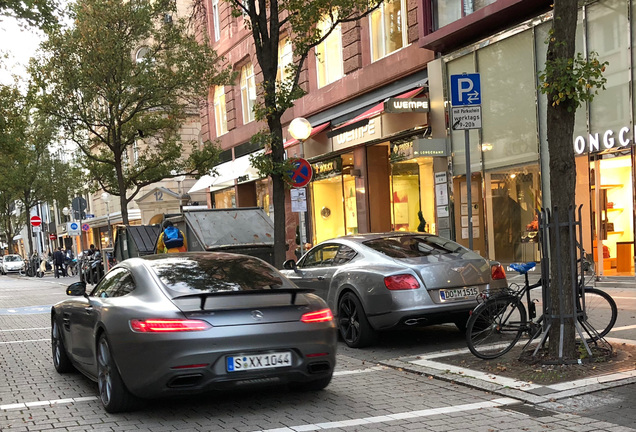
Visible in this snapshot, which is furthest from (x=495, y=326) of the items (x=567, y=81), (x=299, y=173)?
(x=299, y=173)

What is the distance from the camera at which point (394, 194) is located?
20.5 meters

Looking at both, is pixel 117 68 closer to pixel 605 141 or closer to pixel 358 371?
pixel 605 141

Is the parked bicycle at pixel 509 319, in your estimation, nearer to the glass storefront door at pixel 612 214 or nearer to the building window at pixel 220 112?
the glass storefront door at pixel 612 214

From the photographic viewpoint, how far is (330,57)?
75.1 feet

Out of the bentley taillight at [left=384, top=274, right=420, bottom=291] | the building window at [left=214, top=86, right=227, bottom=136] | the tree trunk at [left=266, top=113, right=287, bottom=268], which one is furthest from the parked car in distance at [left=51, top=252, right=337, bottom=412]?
the building window at [left=214, top=86, right=227, bottom=136]

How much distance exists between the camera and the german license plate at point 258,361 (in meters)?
5.19

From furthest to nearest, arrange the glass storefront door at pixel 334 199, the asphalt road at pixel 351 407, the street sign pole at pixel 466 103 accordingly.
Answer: the glass storefront door at pixel 334 199
the street sign pole at pixel 466 103
the asphalt road at pixel 351 407

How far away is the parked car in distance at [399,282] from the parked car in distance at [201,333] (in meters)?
2.00

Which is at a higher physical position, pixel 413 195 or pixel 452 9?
pixel 452 9

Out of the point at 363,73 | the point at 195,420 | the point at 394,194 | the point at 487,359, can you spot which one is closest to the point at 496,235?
the point at 394,194

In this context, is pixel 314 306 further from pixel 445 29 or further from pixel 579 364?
pixel 445 29

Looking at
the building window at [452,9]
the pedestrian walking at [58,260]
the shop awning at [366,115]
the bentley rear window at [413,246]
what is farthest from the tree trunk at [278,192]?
the pedestrian walking at [58,260]

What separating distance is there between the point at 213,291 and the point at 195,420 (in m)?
1.01

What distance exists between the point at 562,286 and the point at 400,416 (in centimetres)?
232
